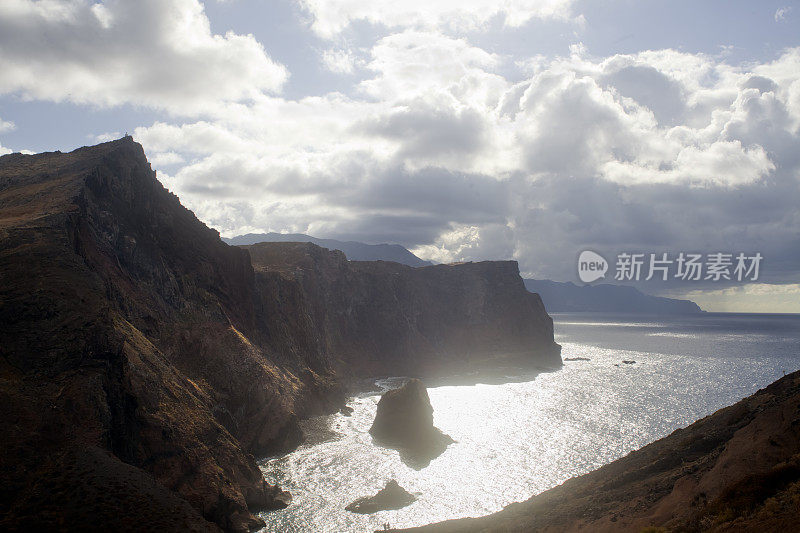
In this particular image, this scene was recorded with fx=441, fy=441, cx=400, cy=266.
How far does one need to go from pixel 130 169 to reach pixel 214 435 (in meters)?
42.2

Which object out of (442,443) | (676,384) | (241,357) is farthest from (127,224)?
(676,384)

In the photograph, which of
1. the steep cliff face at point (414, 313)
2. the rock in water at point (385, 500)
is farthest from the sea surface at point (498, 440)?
the steep cliff face at point (414, 313)

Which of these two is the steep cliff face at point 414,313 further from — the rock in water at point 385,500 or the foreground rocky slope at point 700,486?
the foreground rocky slope at point 700,486

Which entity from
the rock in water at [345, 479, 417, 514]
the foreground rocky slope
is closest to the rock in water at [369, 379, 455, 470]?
the rock in water at [345, 479, 417, 514]

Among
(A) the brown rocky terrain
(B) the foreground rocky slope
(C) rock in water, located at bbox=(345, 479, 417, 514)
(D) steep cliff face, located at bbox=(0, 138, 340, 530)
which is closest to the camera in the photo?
(B) the foreground rocky slope

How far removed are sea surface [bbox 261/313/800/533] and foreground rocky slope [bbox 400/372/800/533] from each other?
41.0 feet

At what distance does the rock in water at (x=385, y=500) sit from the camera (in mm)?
42062

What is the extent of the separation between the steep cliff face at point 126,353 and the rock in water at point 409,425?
527 inches

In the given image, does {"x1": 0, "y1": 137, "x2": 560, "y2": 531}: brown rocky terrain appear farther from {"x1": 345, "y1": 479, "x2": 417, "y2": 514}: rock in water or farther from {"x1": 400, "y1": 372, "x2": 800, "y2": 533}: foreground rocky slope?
{"x1": 400, "y1": 372, "x2": 800, "y2": 533}: foreground rocky slope

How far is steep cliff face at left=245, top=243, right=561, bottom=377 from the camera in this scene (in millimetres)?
Result: 120812

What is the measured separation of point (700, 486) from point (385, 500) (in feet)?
97.0

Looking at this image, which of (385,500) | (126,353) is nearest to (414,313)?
(385,500)

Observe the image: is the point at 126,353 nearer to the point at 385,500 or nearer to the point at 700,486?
the point at 385,500

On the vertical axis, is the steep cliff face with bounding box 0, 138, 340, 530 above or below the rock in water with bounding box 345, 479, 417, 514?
above
